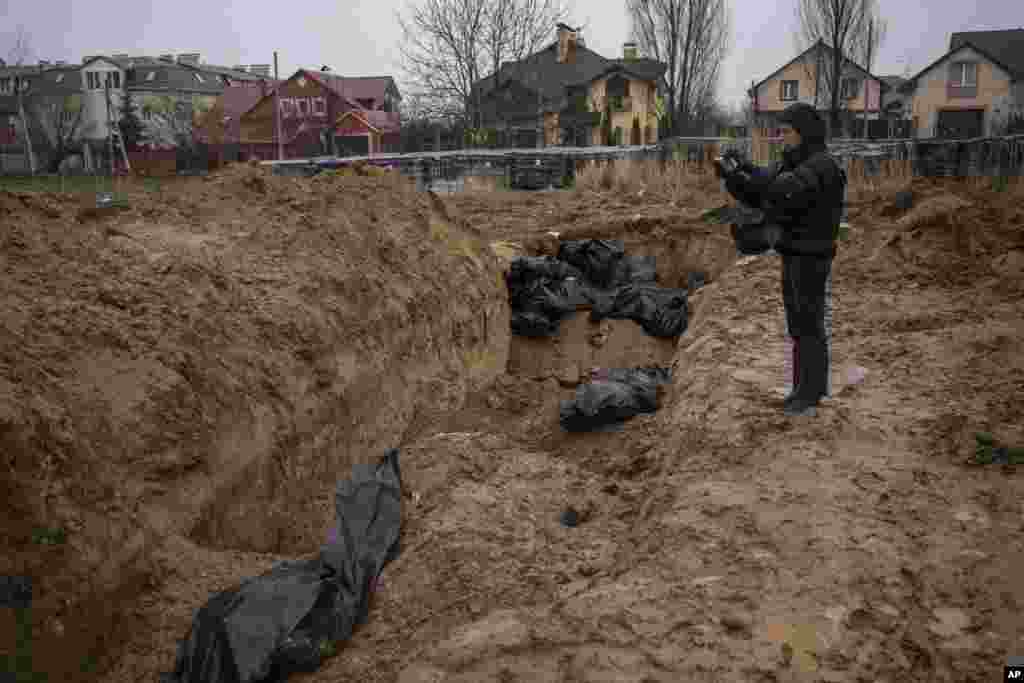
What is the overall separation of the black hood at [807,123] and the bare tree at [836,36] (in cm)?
2852

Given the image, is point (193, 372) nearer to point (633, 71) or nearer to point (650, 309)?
point (650, 309)

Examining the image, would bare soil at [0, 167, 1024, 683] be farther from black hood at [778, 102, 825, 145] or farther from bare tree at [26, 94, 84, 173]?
bare tree at [26, 94, 84, 173]

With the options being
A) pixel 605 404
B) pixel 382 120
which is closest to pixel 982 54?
pixel 382 120

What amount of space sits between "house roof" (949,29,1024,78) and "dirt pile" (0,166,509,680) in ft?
155

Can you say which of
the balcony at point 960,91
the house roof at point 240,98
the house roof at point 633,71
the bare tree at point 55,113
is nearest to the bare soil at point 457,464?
the house roof at point 633,71

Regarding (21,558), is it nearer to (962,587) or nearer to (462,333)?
(962,587)

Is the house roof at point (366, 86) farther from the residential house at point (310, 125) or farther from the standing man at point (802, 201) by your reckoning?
→ the standing man at point (802, 201)

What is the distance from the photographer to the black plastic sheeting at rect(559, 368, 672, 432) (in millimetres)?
6363

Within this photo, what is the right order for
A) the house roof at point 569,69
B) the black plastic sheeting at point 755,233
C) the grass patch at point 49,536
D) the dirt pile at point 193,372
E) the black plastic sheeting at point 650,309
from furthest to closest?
the house roof at point 569,69
the black plastic sheeting at point 650,309
the black plastic sheeting at point 755,233
the dirt pile at point 193,372
the grass patch at point 49,536

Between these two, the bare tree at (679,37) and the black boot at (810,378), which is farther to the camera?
the bare tree at (679,37)

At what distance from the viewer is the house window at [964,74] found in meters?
44.1

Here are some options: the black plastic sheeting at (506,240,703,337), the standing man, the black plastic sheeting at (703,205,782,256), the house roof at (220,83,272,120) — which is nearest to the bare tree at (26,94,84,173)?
the house roof at (220,83,272,120)

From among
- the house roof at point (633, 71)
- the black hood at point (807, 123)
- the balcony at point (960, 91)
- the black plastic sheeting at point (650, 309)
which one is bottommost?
the black plastic sheeting at point (650, 309)

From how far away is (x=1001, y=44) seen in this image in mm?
45656
